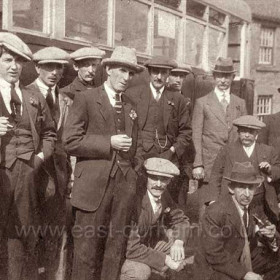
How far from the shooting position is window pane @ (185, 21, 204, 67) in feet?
26.6

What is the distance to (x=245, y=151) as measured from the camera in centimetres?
459

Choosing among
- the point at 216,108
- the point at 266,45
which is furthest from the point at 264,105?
the point at 216,108

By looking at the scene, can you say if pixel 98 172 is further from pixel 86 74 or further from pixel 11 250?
pixel 86 74

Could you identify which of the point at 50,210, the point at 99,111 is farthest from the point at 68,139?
the point at 50,210

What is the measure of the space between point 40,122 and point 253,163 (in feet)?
6.37

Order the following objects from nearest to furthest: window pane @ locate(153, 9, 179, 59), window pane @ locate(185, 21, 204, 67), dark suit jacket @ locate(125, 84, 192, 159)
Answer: dark suit jacket @ locate(125, 84, 192, 159) → window pane @ locate(153, 9, 179, 59) → window pane @ locate(185, 21, 204, 67)

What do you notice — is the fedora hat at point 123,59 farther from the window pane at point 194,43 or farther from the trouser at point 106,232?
the window pane at point 194,43

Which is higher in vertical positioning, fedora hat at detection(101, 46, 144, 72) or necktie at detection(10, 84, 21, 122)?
fedora hat at detection(101, 46, 144, 72)

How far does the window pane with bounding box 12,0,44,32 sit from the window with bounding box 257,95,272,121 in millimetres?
14019

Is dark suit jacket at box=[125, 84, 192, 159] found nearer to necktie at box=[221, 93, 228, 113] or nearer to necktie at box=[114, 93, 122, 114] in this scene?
necktie at box=[221, 93, 228, 113]

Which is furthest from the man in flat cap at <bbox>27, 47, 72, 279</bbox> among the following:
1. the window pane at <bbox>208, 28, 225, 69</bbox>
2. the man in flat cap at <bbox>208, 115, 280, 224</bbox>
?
the window pane at <bbox>208, 28, 225, 69</bbox>

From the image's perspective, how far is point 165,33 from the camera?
731 centimetres

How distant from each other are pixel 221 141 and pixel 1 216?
97.1 inches

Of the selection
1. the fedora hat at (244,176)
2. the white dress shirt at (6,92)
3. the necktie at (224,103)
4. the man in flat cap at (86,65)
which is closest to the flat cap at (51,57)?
the man in flat cap at (86,65)
